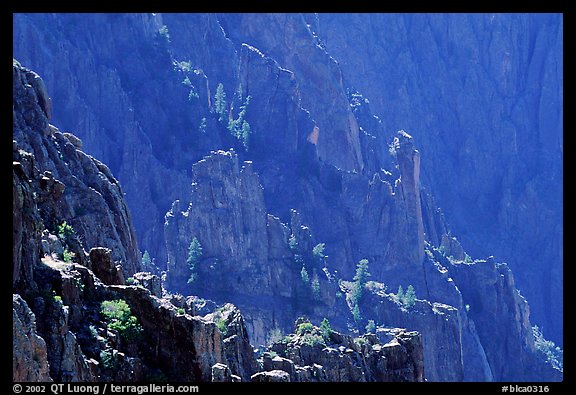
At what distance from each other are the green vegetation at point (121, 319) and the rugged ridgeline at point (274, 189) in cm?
9141

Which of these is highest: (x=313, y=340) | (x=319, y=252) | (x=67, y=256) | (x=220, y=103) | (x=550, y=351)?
(x=220, y=103)

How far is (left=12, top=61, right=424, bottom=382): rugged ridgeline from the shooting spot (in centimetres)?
4150

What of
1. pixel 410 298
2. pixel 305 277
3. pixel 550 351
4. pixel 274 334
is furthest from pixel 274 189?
pixel 274 334

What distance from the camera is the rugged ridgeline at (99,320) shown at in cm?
4150

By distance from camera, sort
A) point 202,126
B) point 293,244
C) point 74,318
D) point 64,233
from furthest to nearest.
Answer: point 202,126, point 293,244, point 64,233, point 74,318

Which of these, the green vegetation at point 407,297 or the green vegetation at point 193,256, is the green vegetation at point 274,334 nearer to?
the green vegetation at point 193,256

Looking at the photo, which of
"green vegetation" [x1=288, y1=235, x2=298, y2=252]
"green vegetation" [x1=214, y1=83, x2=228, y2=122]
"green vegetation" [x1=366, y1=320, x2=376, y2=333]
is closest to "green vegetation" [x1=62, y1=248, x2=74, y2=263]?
"green vegetation" [x1=366, y1=320, x2=376, y2=333]

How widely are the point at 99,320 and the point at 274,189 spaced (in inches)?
5078

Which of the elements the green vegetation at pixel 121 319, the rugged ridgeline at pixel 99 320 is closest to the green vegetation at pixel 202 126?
the rugged ridgeline at pixel 99 320

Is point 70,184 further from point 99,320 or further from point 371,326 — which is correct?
point 371,326

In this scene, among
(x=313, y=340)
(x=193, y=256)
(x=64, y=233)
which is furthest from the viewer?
(x=193, y=256)

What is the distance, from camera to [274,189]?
17475cm

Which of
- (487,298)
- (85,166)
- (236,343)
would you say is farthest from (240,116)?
(236,343)

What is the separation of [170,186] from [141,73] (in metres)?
22.8
